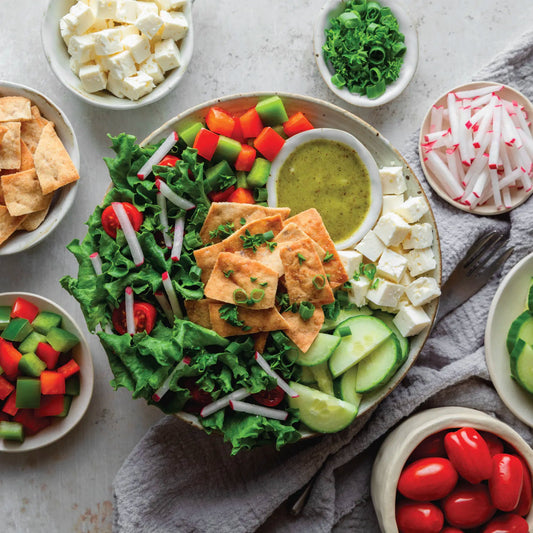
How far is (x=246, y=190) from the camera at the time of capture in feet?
10.8

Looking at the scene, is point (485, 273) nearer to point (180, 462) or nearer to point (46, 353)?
point (180, 462)

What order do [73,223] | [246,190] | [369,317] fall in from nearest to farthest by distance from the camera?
1. [369,317]
2. [246,190]
3. [73,223]

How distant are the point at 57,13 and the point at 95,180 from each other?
93 cm

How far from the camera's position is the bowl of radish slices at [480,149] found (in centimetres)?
336

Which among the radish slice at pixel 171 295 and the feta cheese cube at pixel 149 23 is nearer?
the radish slice at pixel 171 295

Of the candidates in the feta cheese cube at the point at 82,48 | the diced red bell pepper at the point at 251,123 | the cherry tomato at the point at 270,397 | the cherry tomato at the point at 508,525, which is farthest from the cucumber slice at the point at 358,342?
the feta cheese cube at the point at 82,48

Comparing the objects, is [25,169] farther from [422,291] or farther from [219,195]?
[422,291]

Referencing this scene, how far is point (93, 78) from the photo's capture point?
3.28 m

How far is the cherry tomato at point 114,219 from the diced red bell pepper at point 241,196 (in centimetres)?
53

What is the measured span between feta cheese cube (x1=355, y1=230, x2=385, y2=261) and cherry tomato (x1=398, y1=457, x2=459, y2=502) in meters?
1.06

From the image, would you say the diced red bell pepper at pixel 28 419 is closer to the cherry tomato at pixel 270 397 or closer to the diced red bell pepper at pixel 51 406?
the diced red bell pepper at pixel 51 406

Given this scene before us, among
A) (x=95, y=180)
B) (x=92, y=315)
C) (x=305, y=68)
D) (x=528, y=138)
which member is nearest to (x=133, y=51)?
(x=95, y=180)

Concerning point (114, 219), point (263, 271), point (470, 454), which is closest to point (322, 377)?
point (263, 271)

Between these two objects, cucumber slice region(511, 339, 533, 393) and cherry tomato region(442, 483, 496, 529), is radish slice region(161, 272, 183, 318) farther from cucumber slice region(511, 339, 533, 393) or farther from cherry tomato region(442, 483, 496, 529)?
cucumber slice region(511, 339, 533, 393)
